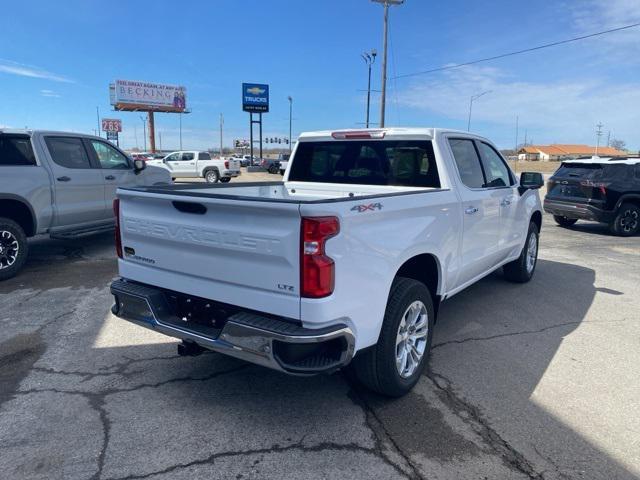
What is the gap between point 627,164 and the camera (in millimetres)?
11219

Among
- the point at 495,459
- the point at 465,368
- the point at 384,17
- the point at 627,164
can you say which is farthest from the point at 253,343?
the point at 384,17

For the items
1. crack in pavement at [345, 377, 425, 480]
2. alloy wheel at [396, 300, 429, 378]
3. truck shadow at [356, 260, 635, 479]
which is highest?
alloy wheel at [396, 300, 429, 378]

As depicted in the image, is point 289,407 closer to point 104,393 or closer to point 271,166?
point 104,393

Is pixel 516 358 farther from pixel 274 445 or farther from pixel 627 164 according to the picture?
pixel 627 164

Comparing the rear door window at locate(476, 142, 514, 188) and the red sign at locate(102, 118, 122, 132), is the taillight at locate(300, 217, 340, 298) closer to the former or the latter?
the rear door window at locate(476, 142, 514, 188)

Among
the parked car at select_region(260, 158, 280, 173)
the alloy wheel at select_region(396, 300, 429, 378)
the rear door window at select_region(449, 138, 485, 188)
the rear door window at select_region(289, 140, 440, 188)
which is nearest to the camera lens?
the alloy wheel at select_region(396, 300, 429, 378)

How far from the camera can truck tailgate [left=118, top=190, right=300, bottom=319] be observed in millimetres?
2639

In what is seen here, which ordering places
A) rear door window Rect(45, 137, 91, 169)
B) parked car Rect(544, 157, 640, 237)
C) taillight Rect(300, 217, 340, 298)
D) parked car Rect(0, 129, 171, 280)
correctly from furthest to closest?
parked car Rect(544, 157, 640, 237)
rear door window Rect(45, 137, 91, 169)
parked car Rect(0, 129, 171, 280)
taillight Rect(300, 217, 340, 298)

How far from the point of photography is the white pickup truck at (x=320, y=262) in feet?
8.60

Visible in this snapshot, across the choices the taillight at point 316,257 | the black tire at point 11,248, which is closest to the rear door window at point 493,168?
the taillight at point 316,257

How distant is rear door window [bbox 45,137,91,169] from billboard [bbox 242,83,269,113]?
43959 mm

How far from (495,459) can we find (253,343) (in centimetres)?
156

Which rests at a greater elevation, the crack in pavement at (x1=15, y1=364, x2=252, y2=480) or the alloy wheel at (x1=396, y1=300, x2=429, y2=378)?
the alloy wheel at (x1=396, y1=300, x2=429, y2=378)

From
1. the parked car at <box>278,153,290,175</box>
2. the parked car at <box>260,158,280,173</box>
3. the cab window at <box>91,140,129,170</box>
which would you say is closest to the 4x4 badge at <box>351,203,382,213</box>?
the parked car at <box>278,153,290,175</box>
